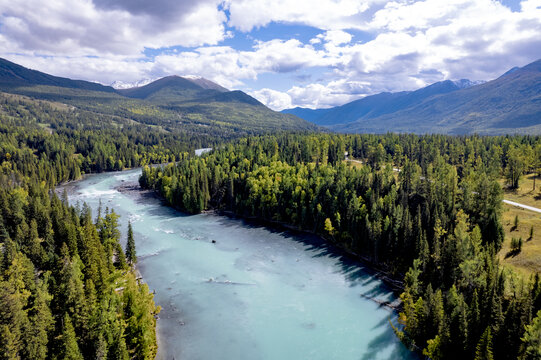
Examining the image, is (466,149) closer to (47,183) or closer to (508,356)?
(508,356)

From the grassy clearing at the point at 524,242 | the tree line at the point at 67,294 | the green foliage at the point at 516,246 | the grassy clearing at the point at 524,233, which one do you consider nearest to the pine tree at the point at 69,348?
the tree line at the point at 67,294

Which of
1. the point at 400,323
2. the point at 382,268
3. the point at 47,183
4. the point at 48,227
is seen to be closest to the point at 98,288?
the point at 48,227

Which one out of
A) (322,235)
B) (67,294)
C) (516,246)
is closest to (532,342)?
(516,246)

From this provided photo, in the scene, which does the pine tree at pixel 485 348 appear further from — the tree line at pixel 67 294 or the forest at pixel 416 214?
the tree line at pixel 67 294

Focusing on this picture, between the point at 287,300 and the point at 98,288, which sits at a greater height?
the point at 98,288

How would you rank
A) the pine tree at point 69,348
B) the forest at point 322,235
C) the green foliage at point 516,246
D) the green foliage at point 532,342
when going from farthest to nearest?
the green foliage at point 516,246, the forest at point 322,235, the pine tree at point 69,348, the green foliage at point 532,342

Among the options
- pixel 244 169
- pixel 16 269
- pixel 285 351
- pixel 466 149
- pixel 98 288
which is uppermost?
pixel 466 149

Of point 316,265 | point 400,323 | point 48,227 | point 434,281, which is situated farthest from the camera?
point 316,265
